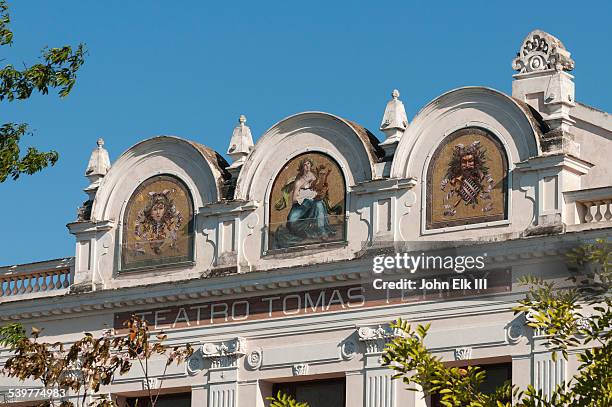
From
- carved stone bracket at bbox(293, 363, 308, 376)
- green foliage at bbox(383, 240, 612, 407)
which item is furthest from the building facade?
green foliage at bbox(383, 240, 612, 407)

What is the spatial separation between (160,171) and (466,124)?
7.87 metres

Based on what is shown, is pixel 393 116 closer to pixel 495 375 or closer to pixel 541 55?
pixel 541 55

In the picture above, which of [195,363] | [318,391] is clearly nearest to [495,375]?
[318,391]

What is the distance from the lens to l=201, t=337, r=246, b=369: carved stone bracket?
3869cm

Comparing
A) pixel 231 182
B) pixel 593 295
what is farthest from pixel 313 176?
pixel 593 295

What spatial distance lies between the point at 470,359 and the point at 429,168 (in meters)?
3.99

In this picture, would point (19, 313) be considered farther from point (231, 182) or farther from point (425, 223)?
point (425, 223)

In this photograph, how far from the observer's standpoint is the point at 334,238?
37.9m

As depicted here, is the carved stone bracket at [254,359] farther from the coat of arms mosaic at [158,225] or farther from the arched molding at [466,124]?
the arched molding at [466,124]

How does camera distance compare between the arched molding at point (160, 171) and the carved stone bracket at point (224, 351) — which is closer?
the carved stone bracket at point (224, 351)

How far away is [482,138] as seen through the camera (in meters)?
36.5

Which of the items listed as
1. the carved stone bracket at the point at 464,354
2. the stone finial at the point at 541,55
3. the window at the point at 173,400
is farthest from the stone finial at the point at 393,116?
the window at the point at 173,400

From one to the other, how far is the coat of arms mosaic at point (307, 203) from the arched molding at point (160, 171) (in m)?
1.65

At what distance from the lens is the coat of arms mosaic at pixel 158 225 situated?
4031cm
